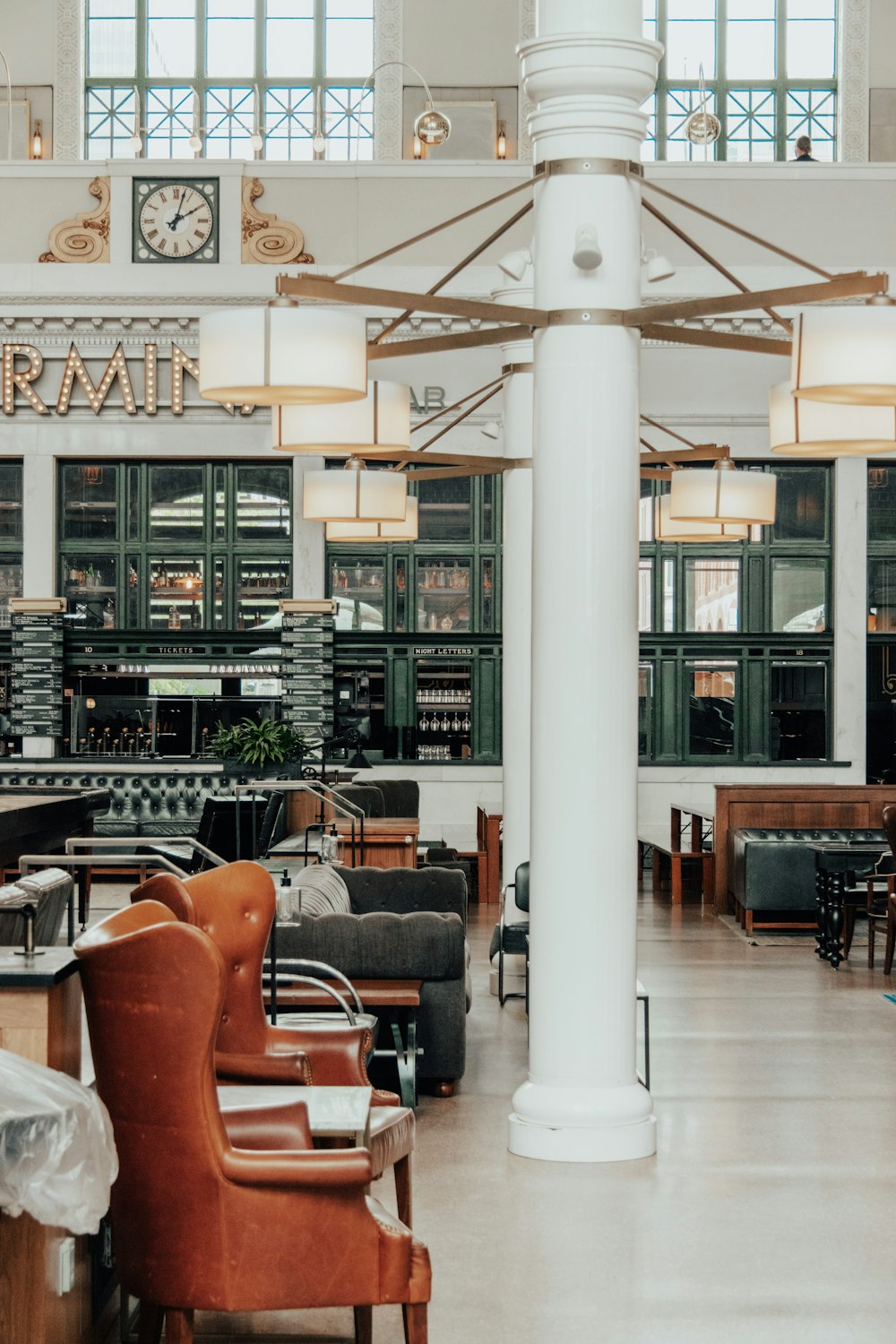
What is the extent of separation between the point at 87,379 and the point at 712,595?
655cm

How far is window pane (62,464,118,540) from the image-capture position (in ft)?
54.5

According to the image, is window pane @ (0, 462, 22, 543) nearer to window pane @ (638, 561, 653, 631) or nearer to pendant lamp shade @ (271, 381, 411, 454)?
window pane @ (638, 561, 653, 631)

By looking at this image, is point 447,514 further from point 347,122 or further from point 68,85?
point 68,85

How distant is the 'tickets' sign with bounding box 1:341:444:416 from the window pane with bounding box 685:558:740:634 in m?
3.33

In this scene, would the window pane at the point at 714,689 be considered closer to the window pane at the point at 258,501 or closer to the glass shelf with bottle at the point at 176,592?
the window pane at the point at 258,501

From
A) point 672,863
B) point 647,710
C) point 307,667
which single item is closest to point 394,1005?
point 672,863

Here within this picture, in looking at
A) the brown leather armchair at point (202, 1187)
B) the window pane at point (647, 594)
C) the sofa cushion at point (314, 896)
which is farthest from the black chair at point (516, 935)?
the window pane at point (647, 594)

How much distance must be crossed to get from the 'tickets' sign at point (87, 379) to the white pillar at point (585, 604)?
10573 millimetres

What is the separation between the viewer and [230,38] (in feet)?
57.7

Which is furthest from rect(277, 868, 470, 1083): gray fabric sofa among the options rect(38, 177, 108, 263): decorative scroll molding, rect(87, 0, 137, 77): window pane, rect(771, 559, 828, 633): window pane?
rect(87, 0, 137, 77): window pane

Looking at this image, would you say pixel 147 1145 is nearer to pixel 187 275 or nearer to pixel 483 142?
pixel 187 275

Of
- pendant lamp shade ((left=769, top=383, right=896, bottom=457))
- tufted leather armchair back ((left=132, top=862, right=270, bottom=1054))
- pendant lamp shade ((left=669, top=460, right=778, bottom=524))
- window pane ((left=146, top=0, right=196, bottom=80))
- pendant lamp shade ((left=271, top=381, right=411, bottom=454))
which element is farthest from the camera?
window pane ((left=146, top=0, right=196, bottom=80))

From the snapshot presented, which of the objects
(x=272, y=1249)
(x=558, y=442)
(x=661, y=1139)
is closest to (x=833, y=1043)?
(x=661, y=1139)

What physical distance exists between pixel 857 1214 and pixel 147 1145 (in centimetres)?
249
